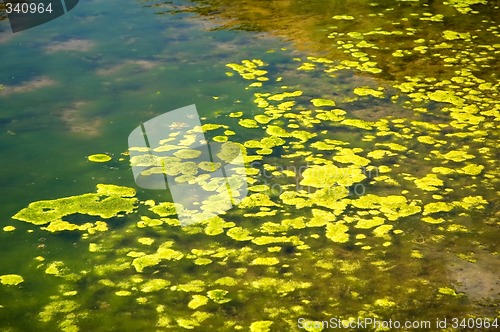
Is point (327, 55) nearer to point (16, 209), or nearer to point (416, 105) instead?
point (416, 105)

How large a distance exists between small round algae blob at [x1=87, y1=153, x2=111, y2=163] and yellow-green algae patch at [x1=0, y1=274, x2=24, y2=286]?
113 cm

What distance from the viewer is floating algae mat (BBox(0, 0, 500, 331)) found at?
278 centimetres

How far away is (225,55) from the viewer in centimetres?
560

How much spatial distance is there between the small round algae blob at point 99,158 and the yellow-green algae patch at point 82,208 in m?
0.34

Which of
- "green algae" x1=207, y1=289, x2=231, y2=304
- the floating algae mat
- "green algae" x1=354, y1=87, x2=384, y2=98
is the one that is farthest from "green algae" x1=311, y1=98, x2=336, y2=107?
"green algae" x1=207, y1=289, x2=231, y2=304

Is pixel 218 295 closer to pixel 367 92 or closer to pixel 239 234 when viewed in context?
pixel 239 234

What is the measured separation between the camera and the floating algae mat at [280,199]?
9.11 feet

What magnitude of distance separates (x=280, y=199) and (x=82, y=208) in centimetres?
99

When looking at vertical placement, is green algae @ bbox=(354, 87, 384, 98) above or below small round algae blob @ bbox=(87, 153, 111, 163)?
below

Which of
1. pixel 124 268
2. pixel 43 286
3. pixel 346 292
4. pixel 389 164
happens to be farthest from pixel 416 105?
pixel 43 286

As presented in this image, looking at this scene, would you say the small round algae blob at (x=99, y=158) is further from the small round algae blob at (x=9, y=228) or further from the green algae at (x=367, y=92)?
the green algae at (x=367, y=92)

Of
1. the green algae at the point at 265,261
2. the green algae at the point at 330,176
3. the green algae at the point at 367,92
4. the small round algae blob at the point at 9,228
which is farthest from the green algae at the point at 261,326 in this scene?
the green algae at the point at 367,92

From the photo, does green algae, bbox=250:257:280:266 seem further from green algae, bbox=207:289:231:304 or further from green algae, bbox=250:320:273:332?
green algae, bbox=250:320:273:332

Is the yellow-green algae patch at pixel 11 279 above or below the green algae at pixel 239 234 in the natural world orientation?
above
